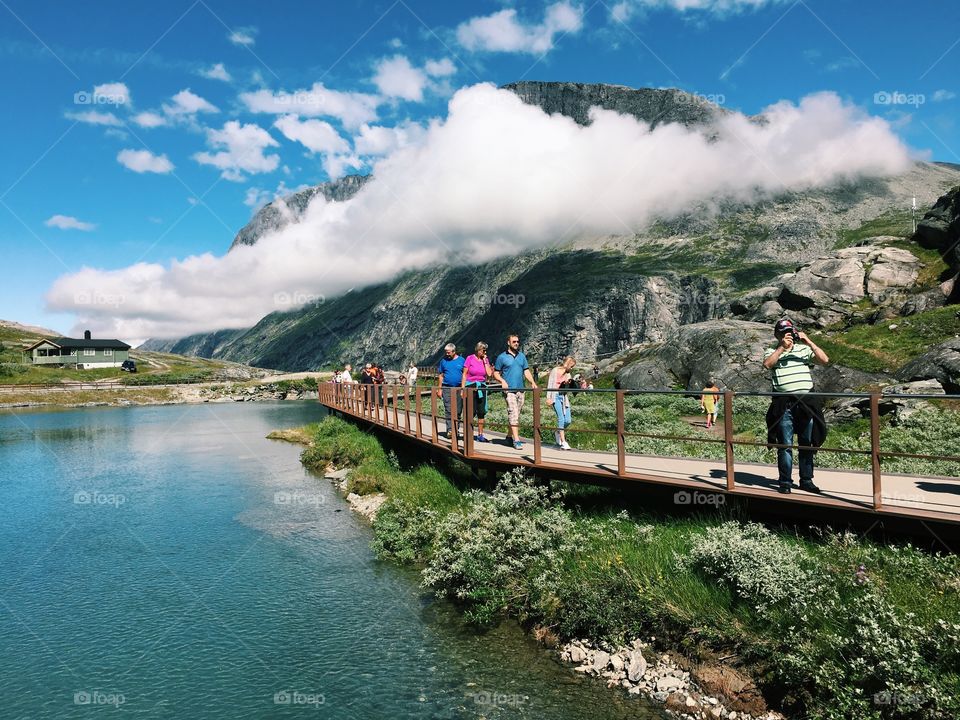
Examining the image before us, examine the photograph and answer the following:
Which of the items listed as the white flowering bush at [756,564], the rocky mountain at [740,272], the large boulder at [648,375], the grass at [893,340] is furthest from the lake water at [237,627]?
the rocky mountain at [740,272]

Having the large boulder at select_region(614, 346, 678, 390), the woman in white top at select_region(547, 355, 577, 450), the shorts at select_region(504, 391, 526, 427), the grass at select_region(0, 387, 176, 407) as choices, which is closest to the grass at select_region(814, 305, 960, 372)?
the large boulder at select_region(614, 346, 678, 390)

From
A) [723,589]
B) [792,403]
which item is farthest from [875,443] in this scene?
[723,589]

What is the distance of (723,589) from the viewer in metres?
8.72

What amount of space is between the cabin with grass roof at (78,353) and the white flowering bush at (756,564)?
495 ft

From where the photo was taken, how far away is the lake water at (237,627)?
8656 millimetres

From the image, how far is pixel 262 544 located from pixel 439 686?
903 cm

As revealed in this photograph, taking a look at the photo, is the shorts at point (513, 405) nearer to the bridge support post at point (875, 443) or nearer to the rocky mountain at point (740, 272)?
the bridge support post at point (875, 443)

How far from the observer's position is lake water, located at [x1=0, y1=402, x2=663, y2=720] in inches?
341

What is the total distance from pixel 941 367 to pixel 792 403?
42.6 feet

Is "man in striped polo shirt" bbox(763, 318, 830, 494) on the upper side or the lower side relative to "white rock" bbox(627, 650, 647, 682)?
upper

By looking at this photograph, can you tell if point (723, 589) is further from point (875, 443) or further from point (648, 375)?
point (648, 375)

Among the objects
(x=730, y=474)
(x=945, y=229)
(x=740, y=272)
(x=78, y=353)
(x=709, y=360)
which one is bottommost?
(x=730, y=474)

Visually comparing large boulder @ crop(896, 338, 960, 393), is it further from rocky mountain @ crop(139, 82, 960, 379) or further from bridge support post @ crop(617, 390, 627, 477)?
bridge support post @ crop(617, 390, 627, 477)

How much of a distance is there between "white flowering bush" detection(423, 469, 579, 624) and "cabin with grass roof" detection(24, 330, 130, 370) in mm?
146106
